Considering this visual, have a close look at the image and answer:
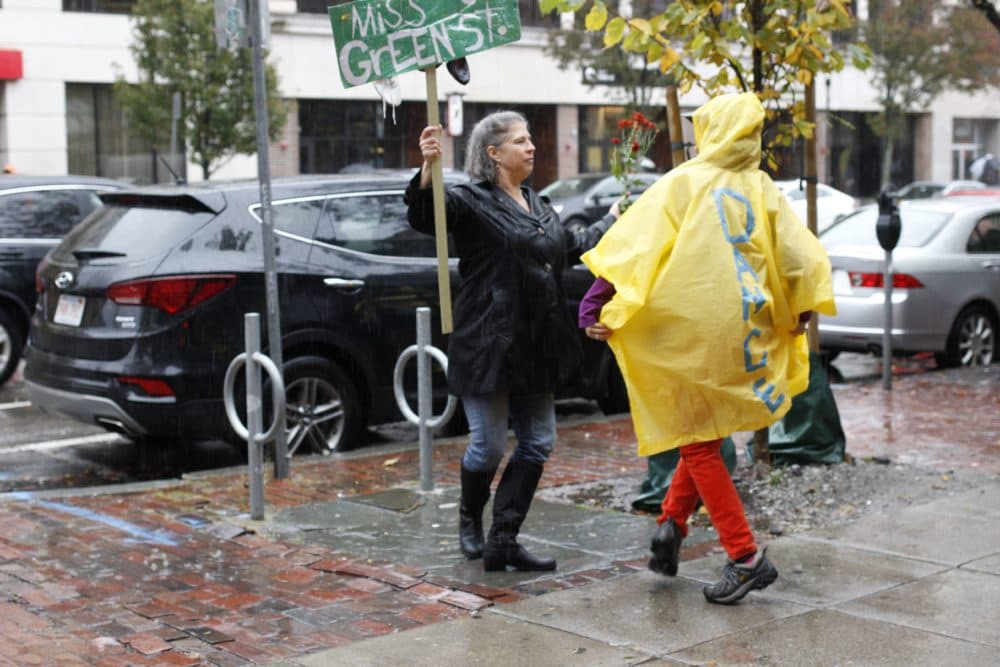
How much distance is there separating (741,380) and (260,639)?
6.49 feet

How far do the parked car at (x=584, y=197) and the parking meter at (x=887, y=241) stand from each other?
41.7ft

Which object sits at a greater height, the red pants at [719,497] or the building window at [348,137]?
the building window at [348,137]

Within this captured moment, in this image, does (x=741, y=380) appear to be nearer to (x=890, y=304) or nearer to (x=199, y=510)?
(x=199, y=510)

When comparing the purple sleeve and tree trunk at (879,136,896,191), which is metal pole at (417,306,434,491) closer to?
the purple sleeve

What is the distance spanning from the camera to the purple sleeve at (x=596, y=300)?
5594 millimetres

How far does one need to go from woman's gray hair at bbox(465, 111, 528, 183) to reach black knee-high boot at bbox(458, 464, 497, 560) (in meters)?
1.23

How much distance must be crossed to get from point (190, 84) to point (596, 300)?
23348 mm

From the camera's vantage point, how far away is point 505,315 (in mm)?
5895

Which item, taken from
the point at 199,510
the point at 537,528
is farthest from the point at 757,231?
the point at 199,510

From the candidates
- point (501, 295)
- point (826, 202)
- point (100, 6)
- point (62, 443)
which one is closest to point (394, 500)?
point (501, 295)

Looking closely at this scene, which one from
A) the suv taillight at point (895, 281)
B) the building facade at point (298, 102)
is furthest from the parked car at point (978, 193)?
the suv taillight at point (895, 281)

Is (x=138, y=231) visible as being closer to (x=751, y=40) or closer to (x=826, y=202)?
(x=751, y=40)

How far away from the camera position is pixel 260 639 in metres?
5.24

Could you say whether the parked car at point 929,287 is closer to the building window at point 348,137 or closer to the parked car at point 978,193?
the parked car at point 978,193
